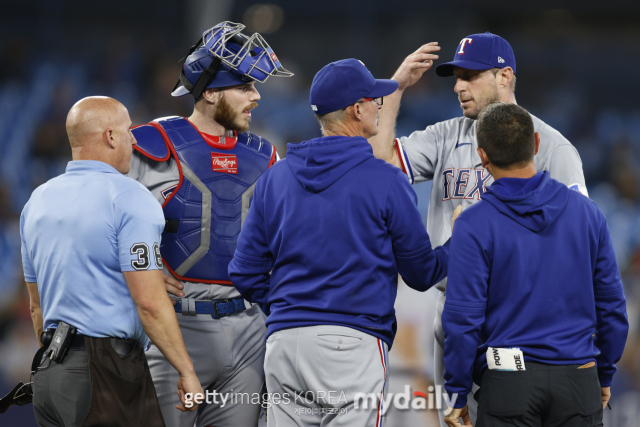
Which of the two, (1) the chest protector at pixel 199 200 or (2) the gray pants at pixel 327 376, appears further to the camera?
(1) the chest protector at pixel 199 200

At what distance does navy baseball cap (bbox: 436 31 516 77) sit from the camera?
10.4 feet

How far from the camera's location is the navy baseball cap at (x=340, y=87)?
242 centimetres

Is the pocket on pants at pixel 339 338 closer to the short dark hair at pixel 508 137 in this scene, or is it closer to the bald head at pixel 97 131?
the short dark hair at pixel 508 137

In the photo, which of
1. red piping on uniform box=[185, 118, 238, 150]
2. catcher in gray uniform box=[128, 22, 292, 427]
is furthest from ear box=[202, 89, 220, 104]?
red piping on uniform box=[185, 118, 238, 150]

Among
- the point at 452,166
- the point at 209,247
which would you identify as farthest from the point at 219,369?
the point at 452,166

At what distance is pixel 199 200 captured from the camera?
2.92m

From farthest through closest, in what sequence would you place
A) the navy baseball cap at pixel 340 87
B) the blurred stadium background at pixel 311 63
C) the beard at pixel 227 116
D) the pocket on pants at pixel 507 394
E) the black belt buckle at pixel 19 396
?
1. the blurred stadium background at pixel 311 63
2. the beard at pixel 227 116
3. the black belt buckle at pixel 19 396
4. the navy baseball cap at pixel 340 87
5. the pocket on pants at pixel 507 394

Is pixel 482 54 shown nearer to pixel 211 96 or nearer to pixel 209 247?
pixel 211 96

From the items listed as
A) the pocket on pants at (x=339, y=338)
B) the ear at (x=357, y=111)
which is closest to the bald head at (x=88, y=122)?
the ear at (x=357, y=111)

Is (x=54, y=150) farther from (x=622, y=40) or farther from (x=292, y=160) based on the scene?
(x=622, y=40)

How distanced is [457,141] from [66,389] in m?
2.19

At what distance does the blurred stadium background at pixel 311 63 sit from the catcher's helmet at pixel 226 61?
5.18 m

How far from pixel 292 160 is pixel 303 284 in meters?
0.49

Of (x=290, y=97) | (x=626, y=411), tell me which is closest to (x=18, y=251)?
(x=290, y=97)
